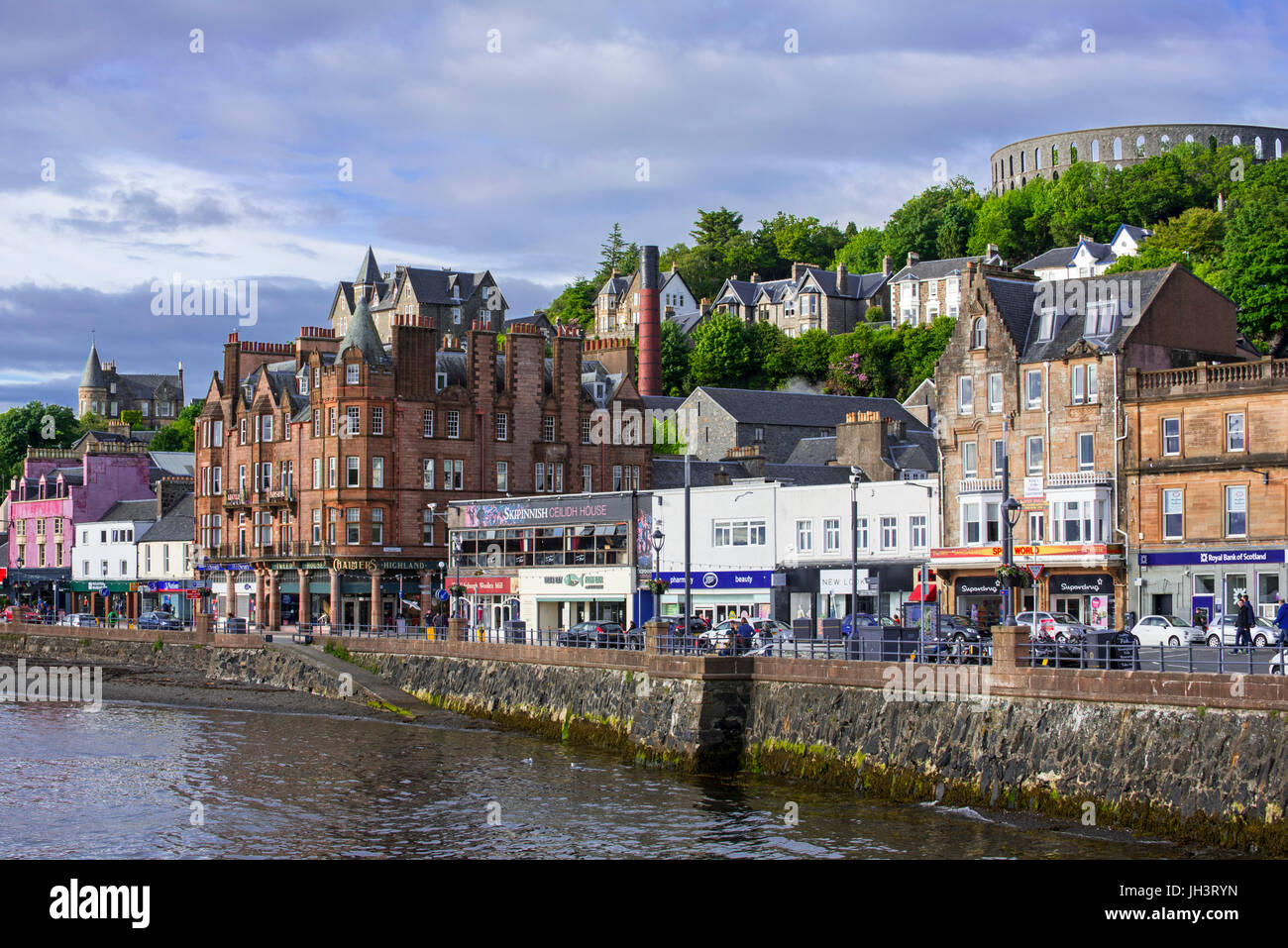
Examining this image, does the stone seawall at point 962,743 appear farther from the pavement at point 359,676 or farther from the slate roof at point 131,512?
the slate roof at point 131,512

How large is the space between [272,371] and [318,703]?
3332 centimetres

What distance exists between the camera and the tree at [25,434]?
139 meters

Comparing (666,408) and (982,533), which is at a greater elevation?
(666,408)

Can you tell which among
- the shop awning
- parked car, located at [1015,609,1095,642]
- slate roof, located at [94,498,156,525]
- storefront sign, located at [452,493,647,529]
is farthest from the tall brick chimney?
parked car, located at [1015,609,1095,642]

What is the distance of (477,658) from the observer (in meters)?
53.5

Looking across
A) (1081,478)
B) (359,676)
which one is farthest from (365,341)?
(1081,478)

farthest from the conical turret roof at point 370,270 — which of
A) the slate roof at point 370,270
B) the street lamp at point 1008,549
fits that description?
the street lamp at point 1008,549

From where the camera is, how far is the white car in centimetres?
4428

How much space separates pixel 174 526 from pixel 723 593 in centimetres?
4622

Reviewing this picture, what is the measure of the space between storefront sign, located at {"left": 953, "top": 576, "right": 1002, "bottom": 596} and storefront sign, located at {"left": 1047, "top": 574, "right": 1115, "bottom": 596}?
2.18 m

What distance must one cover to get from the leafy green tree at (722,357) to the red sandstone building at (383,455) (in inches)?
1496
